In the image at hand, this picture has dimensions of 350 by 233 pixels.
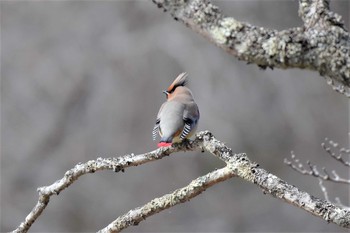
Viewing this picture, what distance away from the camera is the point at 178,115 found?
15.1 feet

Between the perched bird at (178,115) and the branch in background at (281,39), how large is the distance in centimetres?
191

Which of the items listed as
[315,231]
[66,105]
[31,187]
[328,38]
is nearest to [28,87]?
[66,105]

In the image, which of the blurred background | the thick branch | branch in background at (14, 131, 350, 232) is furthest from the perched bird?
the blurred background

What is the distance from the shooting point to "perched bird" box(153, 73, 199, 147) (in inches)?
171

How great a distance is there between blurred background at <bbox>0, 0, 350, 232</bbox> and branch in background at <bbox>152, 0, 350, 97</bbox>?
10.6m

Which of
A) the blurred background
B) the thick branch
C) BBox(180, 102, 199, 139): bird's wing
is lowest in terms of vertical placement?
the thick branch

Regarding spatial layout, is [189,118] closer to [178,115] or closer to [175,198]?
[178,115]

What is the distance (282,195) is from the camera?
289 centimetres

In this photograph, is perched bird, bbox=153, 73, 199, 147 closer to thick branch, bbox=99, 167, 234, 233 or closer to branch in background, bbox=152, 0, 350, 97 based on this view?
thick branch, bbox=99, 167, 234, 233

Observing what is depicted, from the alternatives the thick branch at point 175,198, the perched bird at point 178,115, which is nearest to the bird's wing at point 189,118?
the perched bird at point 178,115

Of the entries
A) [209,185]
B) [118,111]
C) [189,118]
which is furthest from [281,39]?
[118,111]

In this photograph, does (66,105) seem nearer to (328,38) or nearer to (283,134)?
(283,134)

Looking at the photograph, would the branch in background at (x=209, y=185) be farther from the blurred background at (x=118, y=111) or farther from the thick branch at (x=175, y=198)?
the blurred background at (x=118, y=111)

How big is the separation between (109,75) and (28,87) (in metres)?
1.28
